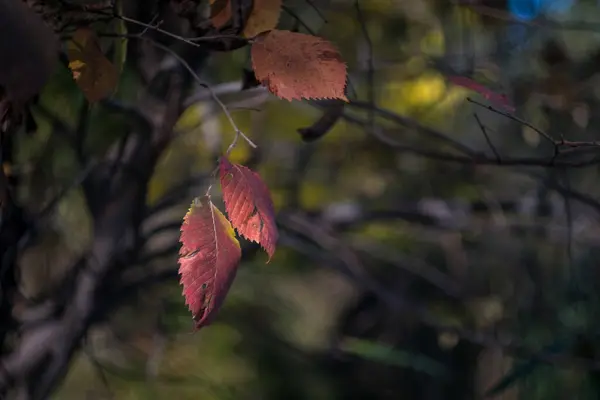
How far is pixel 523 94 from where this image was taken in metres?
1.29

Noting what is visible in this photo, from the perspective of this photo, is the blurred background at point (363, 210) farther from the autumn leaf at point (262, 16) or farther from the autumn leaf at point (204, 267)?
the autumn leaf at point (204, 267)

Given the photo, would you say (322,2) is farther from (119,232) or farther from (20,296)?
(20,296)

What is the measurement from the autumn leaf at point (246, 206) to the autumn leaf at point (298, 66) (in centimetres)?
7

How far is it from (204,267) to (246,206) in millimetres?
53

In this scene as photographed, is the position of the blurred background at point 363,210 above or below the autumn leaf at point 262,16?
below

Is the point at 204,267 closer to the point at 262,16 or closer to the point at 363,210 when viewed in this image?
the point at 262,16

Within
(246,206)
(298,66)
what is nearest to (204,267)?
(246,206)

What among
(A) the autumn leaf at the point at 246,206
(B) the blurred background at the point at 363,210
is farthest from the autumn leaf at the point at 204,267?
(B) the blurred background at the point at 363,210

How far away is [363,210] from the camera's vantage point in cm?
136

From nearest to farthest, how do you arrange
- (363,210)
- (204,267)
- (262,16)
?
1. (204,267)
2. (262,16)
3. (363,210)

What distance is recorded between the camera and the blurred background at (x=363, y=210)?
36.7 inches

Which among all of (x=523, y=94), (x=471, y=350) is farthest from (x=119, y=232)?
(x=471, y=350)

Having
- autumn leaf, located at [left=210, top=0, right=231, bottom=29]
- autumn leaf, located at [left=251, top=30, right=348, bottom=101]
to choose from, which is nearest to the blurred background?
autumn leaf, located at [left=210, top=0, right=231, bottom=29]

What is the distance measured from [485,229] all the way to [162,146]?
0.89m
